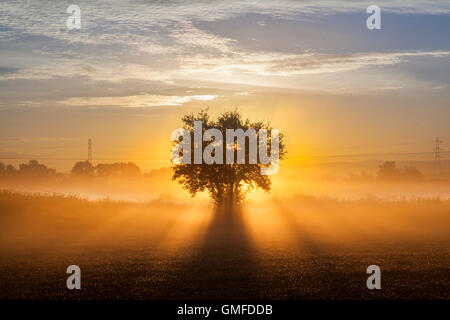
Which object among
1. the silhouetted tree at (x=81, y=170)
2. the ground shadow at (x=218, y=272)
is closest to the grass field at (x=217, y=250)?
the ground shadow at (x=218, y=272)

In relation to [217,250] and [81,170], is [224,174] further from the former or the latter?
[81,170]

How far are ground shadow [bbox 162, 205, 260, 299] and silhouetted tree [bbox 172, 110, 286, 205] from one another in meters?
21.0

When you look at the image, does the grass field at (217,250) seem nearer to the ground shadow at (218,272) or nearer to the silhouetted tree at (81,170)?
the ground shadow at (218,272)

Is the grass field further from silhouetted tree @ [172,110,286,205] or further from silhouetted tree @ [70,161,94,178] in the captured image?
silhouetted tree @ [70,161,94,178]

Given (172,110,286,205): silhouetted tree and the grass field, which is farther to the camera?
(172,110,286,205): silhouetted tree

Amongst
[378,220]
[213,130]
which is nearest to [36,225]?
[213,130]

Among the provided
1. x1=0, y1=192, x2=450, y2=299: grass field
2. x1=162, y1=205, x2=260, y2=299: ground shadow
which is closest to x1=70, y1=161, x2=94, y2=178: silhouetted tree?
x1=0, y1=192, x2=450, y2=299: grass field

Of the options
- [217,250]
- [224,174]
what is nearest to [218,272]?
[217,250]

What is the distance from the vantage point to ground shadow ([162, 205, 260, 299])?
2280 centimetres

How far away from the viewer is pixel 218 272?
91.7 feet

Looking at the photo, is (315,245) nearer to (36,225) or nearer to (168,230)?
(168,230)

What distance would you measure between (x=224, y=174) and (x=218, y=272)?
41.0 m

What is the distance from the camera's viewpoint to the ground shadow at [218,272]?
22.8 metres
